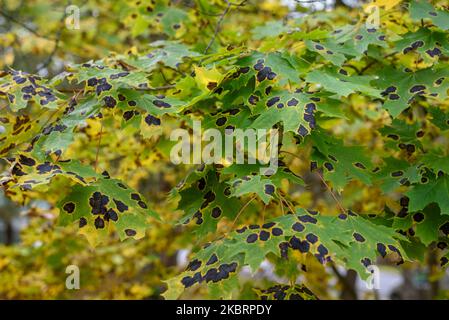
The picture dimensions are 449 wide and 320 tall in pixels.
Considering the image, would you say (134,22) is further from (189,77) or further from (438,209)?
(438,209)

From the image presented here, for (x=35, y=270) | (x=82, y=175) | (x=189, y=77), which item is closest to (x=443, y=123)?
(x=189, y=77)

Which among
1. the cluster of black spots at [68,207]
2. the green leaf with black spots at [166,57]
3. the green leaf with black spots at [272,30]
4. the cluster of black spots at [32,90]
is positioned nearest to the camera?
the cluster of black spots at [68,207]

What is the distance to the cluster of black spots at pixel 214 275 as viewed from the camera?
2359mm

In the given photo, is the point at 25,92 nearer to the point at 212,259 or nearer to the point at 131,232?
the point at 131,232

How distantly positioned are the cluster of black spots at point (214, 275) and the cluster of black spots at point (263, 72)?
0.94m

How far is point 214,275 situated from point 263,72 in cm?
104

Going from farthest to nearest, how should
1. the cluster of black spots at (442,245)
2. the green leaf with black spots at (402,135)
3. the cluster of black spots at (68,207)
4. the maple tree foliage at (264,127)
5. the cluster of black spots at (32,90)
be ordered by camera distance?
the green leaf with black spots at (402,135) → the cluster of black spots at (442,245) → the cluster of black spots at (32,90) → the cluster of black spots at (68,207) → the maple tree foliage at (264,127)

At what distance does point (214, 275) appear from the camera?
2381 millimetres

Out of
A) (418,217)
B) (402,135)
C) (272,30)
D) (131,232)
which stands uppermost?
(272,30)

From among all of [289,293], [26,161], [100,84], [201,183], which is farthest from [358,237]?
[26,161]

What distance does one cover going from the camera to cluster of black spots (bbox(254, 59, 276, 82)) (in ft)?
8.75

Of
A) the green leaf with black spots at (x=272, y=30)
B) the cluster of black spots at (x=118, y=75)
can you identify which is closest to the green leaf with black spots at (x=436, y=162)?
the green leaf with black spots at (x=272, y=30)

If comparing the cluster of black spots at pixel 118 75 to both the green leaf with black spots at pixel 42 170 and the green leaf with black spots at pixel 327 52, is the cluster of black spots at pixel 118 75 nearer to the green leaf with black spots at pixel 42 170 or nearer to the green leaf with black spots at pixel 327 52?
the green leaf with black spots at pixel 42 170

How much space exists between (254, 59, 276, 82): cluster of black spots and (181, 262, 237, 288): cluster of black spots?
0.94 meters
